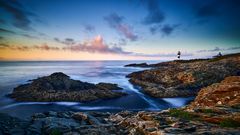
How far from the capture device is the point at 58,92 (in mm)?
37938

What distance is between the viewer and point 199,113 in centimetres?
1263

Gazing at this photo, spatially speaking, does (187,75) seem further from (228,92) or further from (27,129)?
(27,129)

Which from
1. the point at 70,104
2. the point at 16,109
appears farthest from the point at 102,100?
the point at 16,109

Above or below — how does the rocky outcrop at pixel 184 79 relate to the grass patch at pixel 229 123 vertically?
below

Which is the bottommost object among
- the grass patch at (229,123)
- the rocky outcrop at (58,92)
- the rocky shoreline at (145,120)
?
the rocky outcrop at (58,92)

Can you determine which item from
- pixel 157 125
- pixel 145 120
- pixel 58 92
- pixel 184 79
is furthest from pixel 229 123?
pixel 184 79

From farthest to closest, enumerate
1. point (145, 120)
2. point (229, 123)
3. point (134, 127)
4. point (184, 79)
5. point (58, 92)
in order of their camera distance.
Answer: point (184, 79)
point (58, 92)
point (145, 120)
point (134, 127)
point (229, 123)

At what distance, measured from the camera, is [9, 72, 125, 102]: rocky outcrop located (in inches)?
1417

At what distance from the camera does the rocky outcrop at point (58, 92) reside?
118ft

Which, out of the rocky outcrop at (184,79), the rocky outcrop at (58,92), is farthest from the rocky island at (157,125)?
the rocky outcrop at (184,79)

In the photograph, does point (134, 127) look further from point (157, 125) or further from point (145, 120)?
point (157, 125)

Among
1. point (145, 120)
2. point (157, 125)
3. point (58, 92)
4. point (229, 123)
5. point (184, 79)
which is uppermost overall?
point (229, 123)

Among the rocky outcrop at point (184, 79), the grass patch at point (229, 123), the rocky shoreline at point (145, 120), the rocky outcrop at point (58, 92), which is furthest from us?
the rocky outcrop at point (184, 79)

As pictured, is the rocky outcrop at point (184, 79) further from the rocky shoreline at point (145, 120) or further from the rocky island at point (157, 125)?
the rocky island at point (157, 125)
